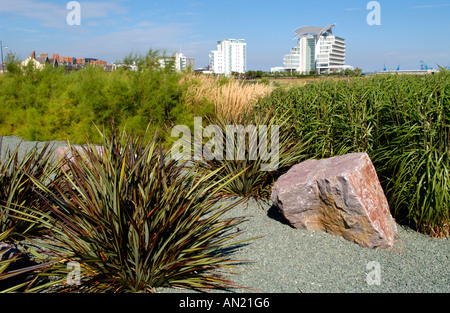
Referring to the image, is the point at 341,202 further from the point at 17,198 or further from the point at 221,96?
the point at 221,96

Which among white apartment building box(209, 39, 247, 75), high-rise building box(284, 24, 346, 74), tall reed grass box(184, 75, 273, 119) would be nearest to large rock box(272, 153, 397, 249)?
tall reed grass box(184, 75, 273, 119)

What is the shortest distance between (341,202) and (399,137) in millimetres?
1271

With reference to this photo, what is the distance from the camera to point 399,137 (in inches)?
186

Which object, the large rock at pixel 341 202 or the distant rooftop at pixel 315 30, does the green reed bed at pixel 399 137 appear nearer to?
the large rock at pixel 341 202

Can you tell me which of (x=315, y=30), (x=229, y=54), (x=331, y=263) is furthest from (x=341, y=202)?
(x=229, y=54)

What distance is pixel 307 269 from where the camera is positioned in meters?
3.71

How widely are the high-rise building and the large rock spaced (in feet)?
385

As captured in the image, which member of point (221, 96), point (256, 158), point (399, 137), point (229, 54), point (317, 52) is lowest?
point (256, 158)

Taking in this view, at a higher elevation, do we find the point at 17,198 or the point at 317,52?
the point at 317,52

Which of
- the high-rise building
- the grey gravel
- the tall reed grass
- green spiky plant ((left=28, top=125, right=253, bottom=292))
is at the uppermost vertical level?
the high-rise building

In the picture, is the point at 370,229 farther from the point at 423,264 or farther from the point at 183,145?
the point at 183,145

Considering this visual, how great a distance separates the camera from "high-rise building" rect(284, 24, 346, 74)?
407 feet

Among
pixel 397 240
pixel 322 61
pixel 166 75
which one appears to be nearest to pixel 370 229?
pixel 397 240

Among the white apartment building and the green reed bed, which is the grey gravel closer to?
the green reed bed
